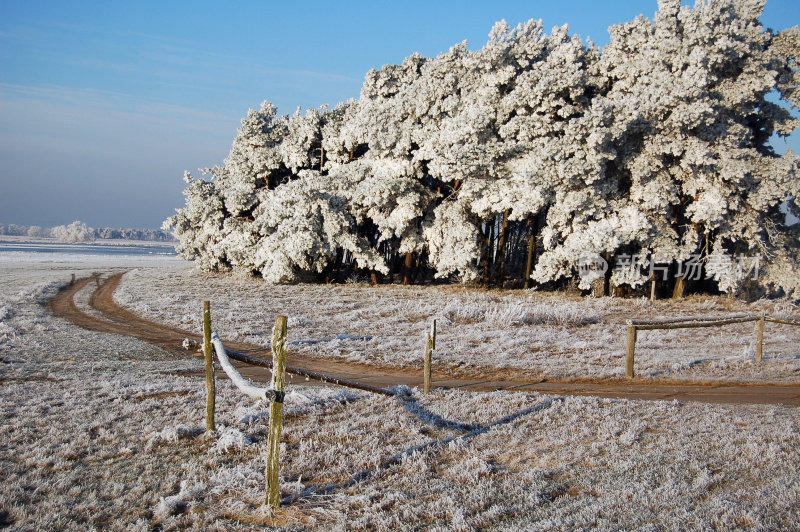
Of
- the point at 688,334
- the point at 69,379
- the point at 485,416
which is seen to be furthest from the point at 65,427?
the point at 688,334

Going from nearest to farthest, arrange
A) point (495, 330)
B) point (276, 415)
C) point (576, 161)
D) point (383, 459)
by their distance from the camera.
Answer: point (276, 415) → point (383, 459) → point (495, 330) → point (576, 161)

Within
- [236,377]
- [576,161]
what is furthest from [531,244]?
[236,377]

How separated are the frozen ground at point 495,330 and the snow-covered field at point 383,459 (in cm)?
452

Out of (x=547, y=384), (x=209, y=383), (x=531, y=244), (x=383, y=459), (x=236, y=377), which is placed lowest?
(x=547, y=384)

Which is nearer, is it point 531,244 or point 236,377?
point 236,377

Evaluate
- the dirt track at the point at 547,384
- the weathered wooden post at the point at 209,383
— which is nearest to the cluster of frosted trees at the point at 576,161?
the dirt track at the point at 547,384

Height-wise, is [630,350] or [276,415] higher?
[276,415]

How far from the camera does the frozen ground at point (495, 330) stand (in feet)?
50.4

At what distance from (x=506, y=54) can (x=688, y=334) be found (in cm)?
2054

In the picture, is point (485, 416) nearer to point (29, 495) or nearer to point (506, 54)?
point (29, 495)

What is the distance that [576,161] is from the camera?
93.6 feet

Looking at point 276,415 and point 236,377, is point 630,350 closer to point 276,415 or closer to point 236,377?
point 236,377

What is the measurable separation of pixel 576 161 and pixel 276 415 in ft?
84.7

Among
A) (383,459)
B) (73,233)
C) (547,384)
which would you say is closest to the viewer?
(383,459)
